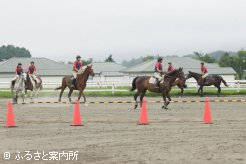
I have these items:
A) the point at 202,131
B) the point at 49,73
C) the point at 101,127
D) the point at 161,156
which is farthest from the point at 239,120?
the point at 49,73

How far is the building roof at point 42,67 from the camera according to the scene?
90875 millimetres

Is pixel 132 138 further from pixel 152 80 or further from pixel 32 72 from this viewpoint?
pixel 32 72

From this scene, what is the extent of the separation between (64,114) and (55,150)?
33.1ft

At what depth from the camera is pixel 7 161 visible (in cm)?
1045

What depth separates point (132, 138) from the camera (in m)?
13.7

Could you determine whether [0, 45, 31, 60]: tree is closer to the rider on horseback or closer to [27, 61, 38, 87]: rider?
the rider on horseback

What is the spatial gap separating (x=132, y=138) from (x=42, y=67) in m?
83.3

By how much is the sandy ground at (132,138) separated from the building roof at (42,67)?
2811 inches

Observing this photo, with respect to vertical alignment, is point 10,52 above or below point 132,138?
above

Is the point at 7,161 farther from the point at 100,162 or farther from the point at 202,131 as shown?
the point at 202,131

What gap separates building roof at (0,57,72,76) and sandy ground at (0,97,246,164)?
71.4 meters

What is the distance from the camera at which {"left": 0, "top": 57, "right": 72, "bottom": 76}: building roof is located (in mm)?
90875

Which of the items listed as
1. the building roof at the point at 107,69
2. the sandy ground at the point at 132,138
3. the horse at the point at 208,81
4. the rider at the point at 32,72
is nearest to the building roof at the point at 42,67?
the building roof at the point at 107,69

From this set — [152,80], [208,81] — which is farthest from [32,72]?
[208,81]
